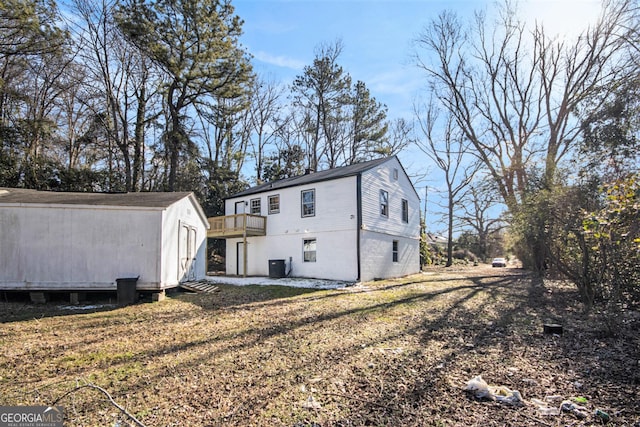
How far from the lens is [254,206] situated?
19844 mm

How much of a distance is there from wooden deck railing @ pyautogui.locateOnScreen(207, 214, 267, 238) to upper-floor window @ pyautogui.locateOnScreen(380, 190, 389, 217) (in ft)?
21.1

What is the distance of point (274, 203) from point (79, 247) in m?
10.0

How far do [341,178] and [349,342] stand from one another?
11.0 meters

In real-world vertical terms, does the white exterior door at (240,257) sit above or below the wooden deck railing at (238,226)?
below

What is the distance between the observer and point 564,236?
381 inches

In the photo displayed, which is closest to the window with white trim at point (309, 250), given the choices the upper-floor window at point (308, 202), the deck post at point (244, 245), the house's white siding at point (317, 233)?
the house's white siding at point (317, 233)

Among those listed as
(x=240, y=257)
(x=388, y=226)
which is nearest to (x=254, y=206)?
(x=240, y=257)

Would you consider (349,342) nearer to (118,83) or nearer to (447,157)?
(118,83)

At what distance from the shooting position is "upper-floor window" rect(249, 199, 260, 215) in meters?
19.7

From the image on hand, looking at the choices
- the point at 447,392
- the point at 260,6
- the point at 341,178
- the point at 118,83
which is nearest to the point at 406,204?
the point at 341,178

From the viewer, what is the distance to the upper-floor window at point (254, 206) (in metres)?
19.7

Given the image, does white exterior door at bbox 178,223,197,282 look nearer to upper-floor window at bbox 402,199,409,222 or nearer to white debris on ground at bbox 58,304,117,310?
white debris on ground at bbox 58,304,117,310

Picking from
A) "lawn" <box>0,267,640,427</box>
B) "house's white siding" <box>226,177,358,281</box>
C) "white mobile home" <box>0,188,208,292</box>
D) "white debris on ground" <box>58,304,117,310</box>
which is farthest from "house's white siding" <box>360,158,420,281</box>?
"white debris on ground" <box>58,304,117,310</box>

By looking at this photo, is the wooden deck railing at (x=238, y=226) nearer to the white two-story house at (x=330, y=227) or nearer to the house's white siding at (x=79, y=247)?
the white two-story house at (x=330, y=227)
